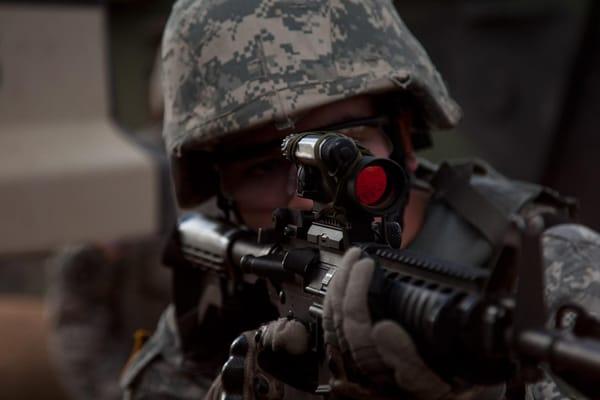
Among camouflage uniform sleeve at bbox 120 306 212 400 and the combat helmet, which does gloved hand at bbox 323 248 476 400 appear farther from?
camouflage uniform sleeve at bbox 120 306 212 400

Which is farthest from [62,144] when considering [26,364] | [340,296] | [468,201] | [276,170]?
[340,296]

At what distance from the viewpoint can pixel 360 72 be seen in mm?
2326

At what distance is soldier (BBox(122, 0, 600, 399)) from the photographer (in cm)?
229

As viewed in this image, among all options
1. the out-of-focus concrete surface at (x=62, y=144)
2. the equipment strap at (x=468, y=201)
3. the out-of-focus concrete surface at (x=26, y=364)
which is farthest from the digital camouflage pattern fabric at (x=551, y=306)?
the out-of-focus concrete surface at (x=26, y=364)

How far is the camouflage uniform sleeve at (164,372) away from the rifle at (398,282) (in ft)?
1.74

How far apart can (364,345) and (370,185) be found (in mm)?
320

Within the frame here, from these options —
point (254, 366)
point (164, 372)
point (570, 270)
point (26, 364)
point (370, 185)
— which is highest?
point (370, 185)

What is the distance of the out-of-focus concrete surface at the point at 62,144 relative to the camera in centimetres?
536

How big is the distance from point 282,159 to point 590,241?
754mm

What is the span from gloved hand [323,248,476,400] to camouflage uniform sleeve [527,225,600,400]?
1.81ft

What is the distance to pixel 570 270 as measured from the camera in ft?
6.77

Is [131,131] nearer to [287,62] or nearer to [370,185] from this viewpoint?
[287,62]

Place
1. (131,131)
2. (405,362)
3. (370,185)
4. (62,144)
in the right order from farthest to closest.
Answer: (131,131)
(62,144)
(370,185)
(405,362)

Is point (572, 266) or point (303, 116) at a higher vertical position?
point (303, 116)
